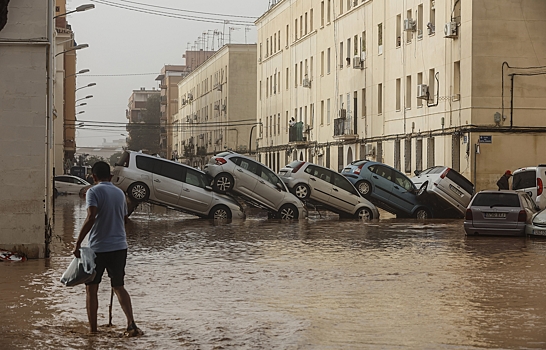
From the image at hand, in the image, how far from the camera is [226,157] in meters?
32.3

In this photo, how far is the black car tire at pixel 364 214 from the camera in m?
34.2

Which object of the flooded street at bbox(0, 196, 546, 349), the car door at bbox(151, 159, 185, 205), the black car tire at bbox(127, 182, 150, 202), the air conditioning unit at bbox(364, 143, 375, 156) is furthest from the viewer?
the air conditioning unit at bbox(364, 143, 375, 156)

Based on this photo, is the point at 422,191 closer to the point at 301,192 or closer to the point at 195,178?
the point at 301,192

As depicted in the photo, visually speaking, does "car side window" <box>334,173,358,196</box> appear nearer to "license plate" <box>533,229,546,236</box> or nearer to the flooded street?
"license plate" <box>533,229,546,236</box>

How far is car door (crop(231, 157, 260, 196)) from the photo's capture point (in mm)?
32031

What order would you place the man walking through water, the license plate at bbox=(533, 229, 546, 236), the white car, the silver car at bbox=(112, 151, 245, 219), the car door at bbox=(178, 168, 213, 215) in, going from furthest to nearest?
the white car
the car door at bbox=(178, 168, 213, 215)
the silver car at bbox=(112, 151, 245, 219)
the license plate at bbox=(533, 229, 546, 236)
the man walking through water

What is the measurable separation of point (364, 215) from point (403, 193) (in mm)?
2120

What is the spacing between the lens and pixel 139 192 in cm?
3042

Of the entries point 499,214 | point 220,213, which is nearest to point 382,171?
point 220,213

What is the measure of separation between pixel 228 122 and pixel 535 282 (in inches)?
3329

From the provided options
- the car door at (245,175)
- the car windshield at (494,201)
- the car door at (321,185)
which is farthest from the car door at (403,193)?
the car windshield at (494,201)

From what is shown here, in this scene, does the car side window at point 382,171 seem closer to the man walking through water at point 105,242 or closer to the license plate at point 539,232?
the license plate at point 539,232

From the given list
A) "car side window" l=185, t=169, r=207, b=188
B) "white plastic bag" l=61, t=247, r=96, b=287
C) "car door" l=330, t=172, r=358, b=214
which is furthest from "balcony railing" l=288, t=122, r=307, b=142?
"white plastic bag" l=61, t=247, r=96, b=287

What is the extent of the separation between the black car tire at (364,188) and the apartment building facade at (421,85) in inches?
279
